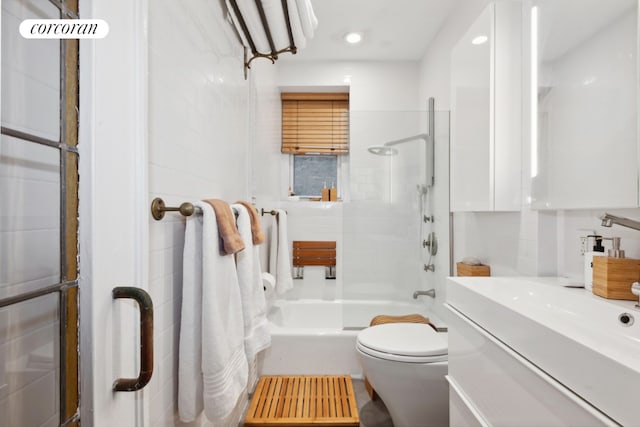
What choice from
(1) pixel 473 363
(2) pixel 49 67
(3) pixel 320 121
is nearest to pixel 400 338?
(1) pixel 473 363

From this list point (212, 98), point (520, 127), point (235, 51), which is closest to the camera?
point (212, 98)

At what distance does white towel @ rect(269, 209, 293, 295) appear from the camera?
231cm

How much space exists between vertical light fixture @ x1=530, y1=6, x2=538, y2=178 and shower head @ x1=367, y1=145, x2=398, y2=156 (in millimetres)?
1049

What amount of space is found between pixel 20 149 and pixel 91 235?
0.20 meters

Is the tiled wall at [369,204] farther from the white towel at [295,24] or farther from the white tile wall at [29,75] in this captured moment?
the white tile wall at [29,75]

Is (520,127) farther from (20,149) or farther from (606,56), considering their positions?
(20,149)

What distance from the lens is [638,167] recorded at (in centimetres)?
84

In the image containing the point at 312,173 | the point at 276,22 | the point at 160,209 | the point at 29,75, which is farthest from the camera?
the point at 312,173

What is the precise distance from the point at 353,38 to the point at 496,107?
1423 mm

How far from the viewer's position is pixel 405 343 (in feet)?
5.02

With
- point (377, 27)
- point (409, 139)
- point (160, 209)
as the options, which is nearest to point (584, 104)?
point (409, 139)

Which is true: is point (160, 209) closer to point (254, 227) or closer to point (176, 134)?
point (176, 134)

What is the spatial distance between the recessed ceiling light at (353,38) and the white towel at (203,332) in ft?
6.60

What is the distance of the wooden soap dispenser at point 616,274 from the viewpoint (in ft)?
2.89
